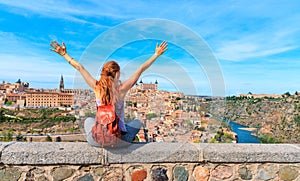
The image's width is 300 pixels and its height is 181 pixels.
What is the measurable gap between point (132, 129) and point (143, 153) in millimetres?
269

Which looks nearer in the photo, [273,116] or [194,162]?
[194,162]

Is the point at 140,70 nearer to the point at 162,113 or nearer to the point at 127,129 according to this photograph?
the point at 162,113

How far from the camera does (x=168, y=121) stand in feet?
7.48

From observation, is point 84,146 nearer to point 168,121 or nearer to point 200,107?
point 168,121

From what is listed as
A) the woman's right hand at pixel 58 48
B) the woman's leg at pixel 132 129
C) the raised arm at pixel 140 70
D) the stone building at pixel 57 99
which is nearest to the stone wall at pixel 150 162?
the woman's leg at pixel 132 129

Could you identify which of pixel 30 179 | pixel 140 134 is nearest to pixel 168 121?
pixel 140 134

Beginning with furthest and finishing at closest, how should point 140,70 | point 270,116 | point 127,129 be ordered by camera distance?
1. point 270,116
2. point 127,129
3. point 140,70

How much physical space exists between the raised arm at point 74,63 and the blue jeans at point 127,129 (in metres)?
0.35

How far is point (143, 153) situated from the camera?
2543mm

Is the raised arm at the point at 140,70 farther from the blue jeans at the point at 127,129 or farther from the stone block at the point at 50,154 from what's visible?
the stone block at the point at 50,154

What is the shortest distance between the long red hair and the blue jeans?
278 mm

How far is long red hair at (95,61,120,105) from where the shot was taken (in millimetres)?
2258

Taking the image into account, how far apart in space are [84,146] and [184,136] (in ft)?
3.17

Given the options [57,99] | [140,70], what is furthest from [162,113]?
[57,99]
